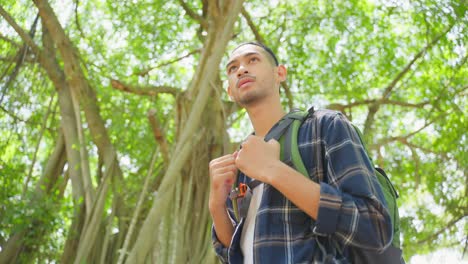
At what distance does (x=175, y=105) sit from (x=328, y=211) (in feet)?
8.60

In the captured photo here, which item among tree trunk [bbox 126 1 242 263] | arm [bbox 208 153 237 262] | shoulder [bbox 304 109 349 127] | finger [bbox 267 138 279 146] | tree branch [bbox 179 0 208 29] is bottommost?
arm [bbox 208 153 237 262]

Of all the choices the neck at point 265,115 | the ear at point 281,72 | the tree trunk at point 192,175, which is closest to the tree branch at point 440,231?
the tree trunk at point 192,175

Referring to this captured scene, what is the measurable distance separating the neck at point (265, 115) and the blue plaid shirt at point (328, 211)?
0.52 feet

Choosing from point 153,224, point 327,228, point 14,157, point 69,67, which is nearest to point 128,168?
point 14,157

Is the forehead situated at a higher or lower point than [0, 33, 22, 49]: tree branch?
lower

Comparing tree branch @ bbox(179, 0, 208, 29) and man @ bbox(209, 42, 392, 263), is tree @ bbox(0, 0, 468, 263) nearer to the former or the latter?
tree branch @ bbox(179, 0, 208, 29)

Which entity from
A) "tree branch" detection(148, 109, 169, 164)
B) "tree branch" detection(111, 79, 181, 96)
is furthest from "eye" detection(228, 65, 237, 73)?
"tree branch" detection(111, 79, 181, 96)

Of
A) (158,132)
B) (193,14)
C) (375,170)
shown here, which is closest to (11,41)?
(193,14)

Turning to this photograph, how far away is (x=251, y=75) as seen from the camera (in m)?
1.46

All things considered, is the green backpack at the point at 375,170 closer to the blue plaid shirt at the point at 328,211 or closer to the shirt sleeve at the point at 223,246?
the blue plaid shirt at the point at 328,211

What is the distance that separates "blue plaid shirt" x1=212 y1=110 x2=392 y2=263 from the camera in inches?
43.9

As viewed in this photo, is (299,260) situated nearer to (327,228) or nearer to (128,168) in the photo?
(327,228)

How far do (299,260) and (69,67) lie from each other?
11.2 ft

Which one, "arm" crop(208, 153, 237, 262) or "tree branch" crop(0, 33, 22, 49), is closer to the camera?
"arm" crop(208, 153, 237, 262)
